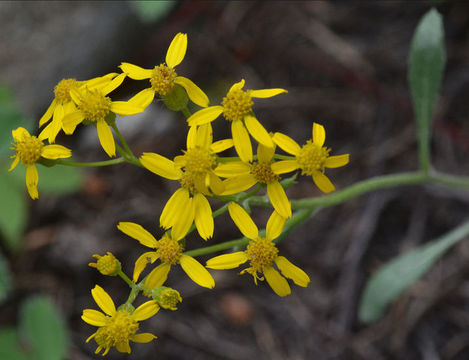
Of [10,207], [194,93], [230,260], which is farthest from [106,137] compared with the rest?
[10,207]

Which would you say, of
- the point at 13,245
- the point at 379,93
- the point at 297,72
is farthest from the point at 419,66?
the point at 13,245

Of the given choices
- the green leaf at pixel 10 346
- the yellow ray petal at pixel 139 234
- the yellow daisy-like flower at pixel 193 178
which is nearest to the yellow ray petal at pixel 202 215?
the yellow daisy-like flower at pixel 193 178

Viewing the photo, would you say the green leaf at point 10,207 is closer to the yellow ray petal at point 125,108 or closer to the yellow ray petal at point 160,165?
the yellow ray petal at point 125,108

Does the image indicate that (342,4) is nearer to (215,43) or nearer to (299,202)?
(215,43)

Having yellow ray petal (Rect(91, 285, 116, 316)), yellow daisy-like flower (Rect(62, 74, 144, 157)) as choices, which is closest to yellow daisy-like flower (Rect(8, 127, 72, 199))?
yellow daisy-like flower (Rect(62, 74, 144, 157))

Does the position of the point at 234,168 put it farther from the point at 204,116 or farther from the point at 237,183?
the point at 204,116

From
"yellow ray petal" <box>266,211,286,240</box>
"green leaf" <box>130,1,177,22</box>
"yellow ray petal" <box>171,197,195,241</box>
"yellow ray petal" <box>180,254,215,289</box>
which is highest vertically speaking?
"green leaf" <box>130,1,177,22</box>

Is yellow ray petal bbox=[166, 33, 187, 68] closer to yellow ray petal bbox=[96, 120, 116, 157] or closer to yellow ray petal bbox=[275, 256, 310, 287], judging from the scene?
yellow ray petal bbox=[96, 120, 116, 157]
